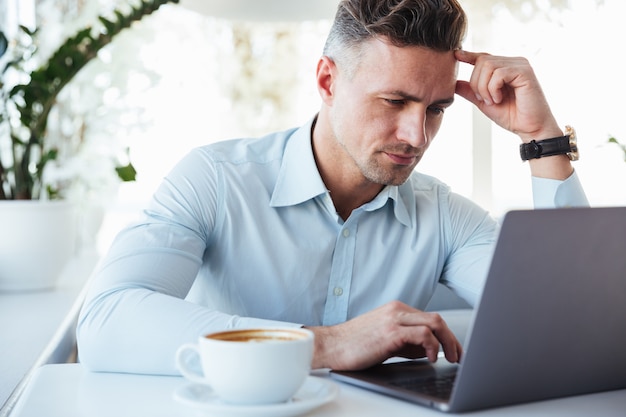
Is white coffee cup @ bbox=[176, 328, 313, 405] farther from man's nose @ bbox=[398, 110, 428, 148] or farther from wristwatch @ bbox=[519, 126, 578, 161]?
wristwatch @ bbox=[519, 126, 578, 161]

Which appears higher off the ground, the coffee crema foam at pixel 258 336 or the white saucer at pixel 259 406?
the coffee crema foam at pixel 258 336

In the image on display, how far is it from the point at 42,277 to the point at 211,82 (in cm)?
532

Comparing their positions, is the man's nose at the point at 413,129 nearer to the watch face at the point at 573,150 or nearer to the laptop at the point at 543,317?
the watch face at the point at 573,150

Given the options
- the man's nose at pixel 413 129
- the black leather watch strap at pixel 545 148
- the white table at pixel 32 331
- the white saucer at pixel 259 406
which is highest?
the man's nose at pixel 413 129

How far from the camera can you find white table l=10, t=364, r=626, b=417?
2.50ft

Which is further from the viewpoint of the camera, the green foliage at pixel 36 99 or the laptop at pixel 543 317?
the green foliage at pixel 36 99

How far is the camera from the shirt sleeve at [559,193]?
1436 mm

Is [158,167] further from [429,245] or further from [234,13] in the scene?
[429,245]

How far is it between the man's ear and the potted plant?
870 millimetres

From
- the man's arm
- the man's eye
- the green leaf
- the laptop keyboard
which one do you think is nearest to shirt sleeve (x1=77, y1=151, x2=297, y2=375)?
the laptop keyboard

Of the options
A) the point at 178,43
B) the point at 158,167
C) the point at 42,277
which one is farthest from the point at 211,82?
the point at 42,277

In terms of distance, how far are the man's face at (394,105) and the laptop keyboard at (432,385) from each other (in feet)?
1.76

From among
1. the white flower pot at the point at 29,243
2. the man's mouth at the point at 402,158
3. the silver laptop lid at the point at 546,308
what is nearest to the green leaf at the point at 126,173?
the white flower pot at the point at 29,243

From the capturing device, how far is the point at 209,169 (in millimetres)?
1437
